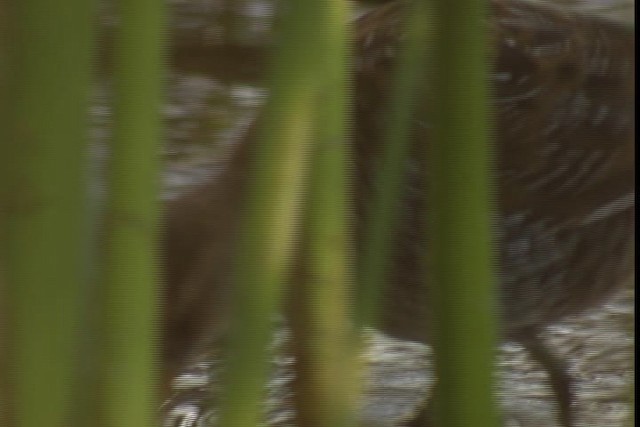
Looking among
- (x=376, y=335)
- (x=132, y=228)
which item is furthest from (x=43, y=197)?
(x=376, y=335)

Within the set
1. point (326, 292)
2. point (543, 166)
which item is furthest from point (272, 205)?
point (543, 166)

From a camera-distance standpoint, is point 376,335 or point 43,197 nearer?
point 43,197

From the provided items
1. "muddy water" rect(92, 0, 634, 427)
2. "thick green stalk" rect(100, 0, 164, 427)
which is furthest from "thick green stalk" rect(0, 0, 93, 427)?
"muddy water" rect(92, 0, 634, 427)

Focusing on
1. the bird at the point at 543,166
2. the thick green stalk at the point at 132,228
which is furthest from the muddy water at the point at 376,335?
the thick green stalk at the point at 132,228

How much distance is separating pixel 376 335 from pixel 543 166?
86 mm

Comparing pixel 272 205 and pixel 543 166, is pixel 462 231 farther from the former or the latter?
pixel 543 166

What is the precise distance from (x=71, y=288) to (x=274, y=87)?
0.18 ft

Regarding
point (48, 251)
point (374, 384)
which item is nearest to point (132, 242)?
point (48, 251)

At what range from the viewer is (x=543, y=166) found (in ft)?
0.93

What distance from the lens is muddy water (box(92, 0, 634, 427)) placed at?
0.88 ft

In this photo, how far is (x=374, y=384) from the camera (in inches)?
10.6

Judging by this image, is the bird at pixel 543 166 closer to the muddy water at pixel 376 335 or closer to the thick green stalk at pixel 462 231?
the muddy water at pixel 376 335

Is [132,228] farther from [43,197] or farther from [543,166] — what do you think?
[543,166]

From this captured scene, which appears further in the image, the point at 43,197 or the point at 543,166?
the point at 543,166
